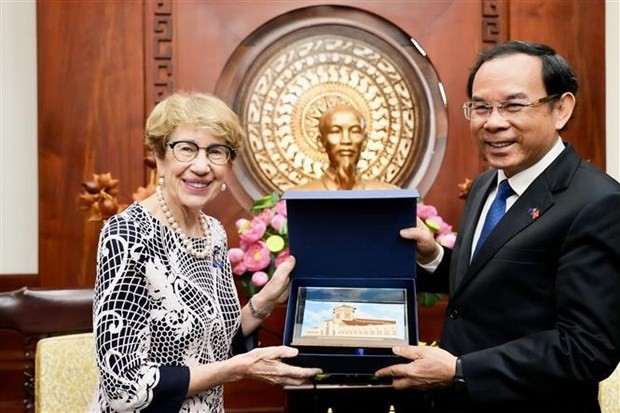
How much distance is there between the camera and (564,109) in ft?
5.39

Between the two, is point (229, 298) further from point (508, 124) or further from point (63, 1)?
point (63, 1)

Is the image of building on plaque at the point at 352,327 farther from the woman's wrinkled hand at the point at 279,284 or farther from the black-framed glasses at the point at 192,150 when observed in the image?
the black-framed glasses at the point at 192,150

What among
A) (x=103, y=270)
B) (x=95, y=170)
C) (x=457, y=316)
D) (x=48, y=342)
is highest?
(x=95, y=170)

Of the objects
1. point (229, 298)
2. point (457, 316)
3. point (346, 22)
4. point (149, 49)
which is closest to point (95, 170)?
point (149, 49)

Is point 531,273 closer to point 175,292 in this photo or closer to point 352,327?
point 352,327

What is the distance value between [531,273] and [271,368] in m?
0.65

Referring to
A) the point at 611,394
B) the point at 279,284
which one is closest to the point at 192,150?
the point at 279,284

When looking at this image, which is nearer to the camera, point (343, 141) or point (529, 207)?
point (529, 207)

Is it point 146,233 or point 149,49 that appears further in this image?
point 149,49

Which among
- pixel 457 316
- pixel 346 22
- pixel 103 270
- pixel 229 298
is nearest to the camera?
pixel 103 270

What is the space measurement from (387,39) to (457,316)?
236 cm

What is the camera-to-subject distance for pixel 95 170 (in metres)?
3.53

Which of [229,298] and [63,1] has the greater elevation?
[63,1]

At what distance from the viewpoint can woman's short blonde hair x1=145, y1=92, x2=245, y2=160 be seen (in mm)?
1675
